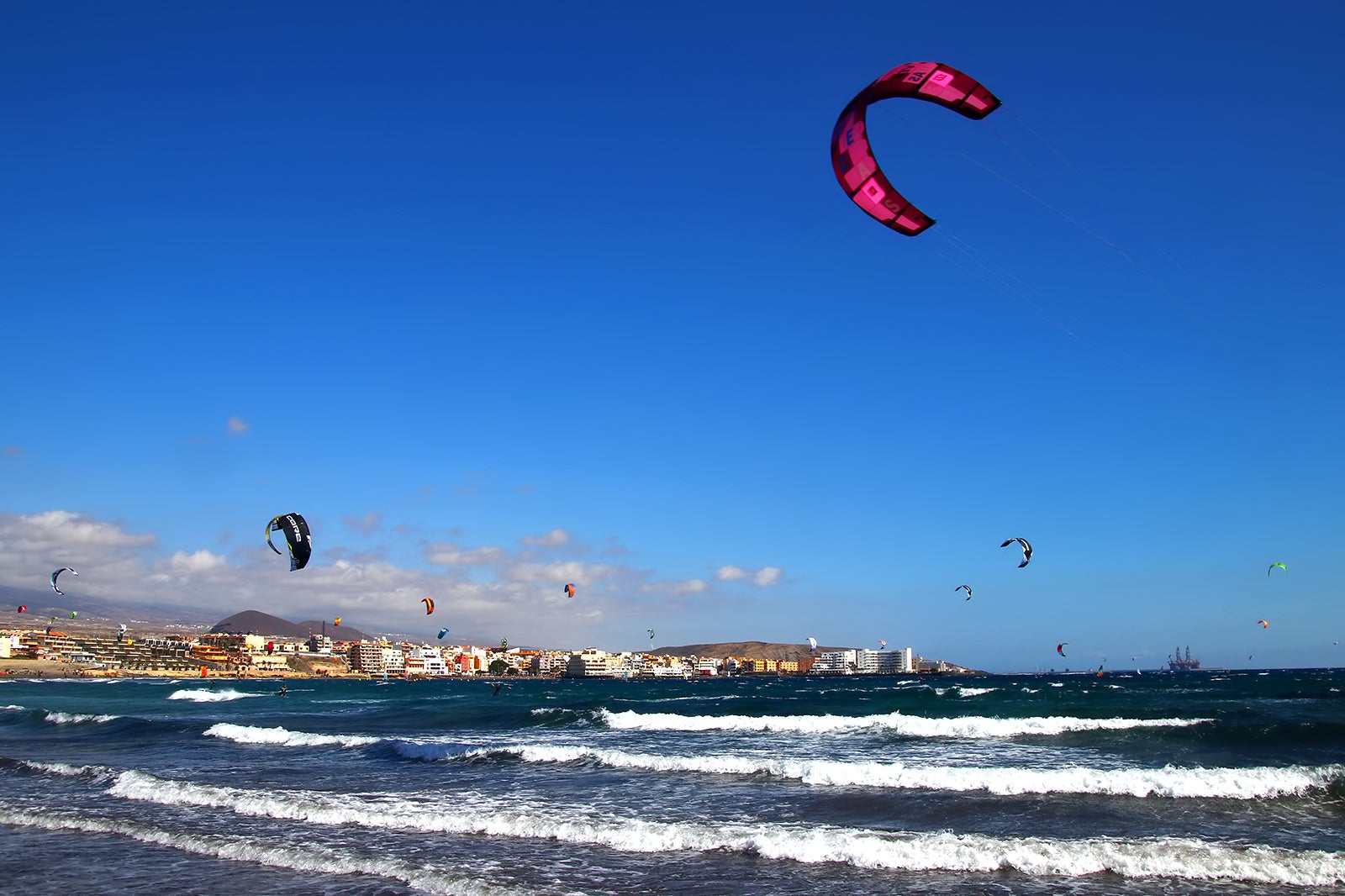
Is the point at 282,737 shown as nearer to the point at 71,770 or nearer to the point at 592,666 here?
the point at 71,770

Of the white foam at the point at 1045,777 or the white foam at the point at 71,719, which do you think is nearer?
the white foam at the point at 1045,777

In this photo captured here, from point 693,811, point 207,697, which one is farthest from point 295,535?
point 207,697

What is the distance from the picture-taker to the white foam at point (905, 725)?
84.2ft

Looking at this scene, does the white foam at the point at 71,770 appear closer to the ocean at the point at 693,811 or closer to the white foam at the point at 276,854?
the ocean at the point at 693,811

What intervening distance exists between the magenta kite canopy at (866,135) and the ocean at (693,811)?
8.09 m

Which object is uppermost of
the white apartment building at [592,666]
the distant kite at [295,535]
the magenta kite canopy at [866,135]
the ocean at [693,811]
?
the magenta kite canopy at [866,135]

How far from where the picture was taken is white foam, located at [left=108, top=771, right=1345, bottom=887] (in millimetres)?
9844

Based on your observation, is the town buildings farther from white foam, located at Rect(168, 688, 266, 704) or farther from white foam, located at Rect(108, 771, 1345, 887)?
white foam, located at Rect(108, 771, 1345, 887)

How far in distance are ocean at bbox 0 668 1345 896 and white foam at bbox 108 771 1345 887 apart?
41mm

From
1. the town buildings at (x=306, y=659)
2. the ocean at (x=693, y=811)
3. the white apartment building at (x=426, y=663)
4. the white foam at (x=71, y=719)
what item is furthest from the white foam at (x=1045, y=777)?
the white apartment building at (x=426, y=663)

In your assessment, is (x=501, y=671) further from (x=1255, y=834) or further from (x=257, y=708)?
(x=1255, y=834)

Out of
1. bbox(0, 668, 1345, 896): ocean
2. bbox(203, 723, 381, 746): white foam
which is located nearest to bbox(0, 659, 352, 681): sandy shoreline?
bbox(203, 723, 381, 746): white foam

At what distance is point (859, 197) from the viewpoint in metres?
13.0

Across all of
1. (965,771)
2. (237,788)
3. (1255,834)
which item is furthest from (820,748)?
(237,788)
